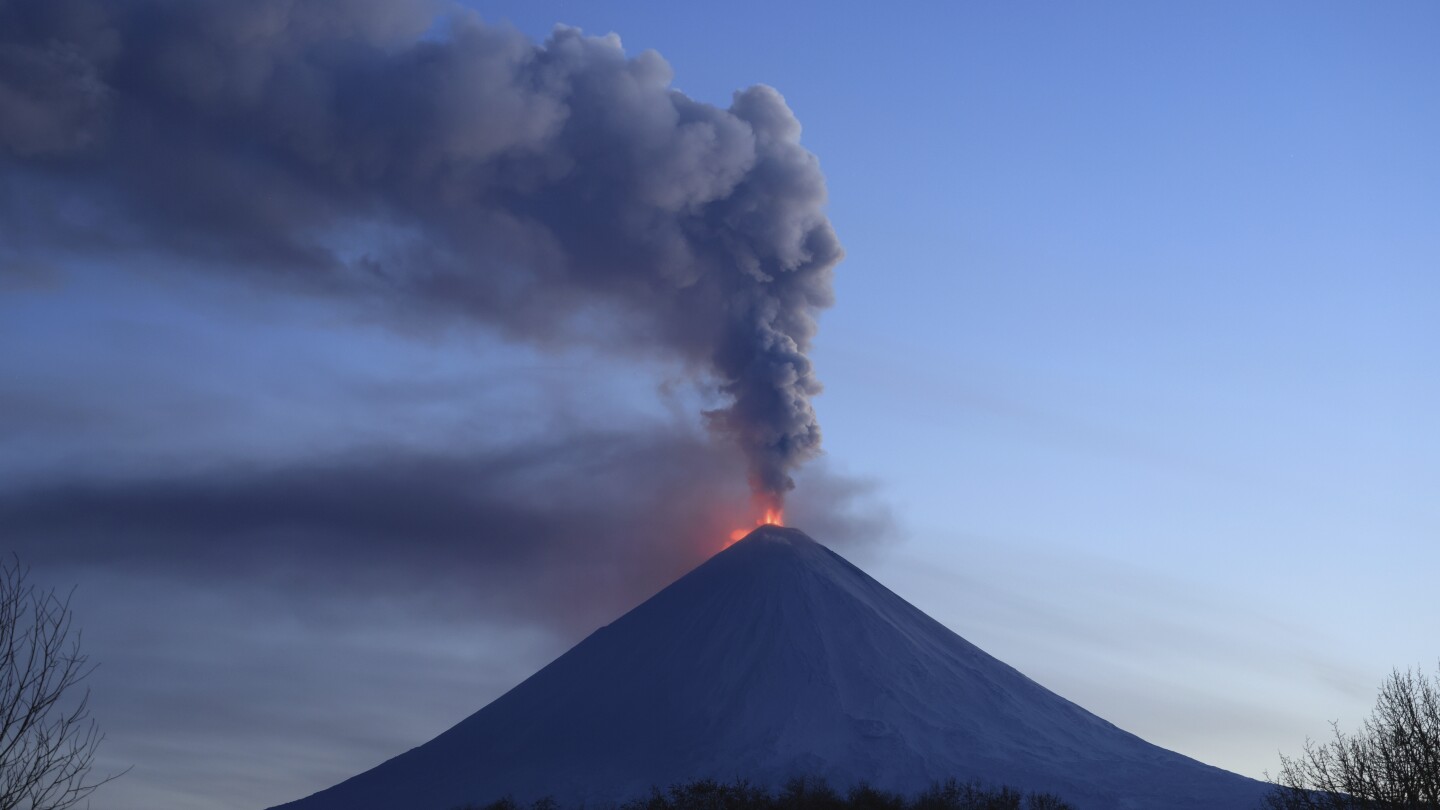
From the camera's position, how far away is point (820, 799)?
188 ft

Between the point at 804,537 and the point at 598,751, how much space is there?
91.9 feet

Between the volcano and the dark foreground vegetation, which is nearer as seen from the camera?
the dark foreground vegetation

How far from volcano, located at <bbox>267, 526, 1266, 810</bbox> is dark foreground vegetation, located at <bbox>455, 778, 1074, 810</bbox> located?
8.15 ft

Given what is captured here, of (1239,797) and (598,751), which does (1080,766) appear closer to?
(1239,797)

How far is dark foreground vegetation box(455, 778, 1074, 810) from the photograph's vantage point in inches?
2208

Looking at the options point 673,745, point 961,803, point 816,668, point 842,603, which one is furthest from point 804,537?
point 961,803

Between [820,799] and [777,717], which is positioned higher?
[777,717]

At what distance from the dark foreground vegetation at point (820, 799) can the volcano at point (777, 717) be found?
2485mm

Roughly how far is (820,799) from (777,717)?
17.9 meters

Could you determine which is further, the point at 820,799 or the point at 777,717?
the point at 777,717

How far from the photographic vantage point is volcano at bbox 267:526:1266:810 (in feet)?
224

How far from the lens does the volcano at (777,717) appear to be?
68.4 meters

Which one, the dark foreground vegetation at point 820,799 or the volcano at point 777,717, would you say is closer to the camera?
the dark foreground vegetation at point 820,799

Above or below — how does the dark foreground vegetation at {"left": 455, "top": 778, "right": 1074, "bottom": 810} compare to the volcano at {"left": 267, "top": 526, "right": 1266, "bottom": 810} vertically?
below
